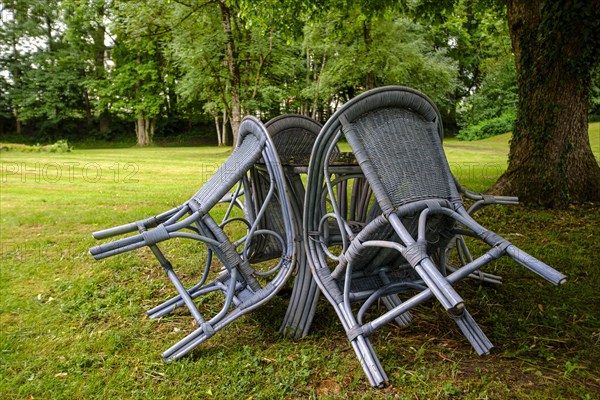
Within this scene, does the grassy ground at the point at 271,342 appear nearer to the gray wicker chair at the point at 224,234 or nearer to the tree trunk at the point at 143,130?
the gray wicker chair at the point at 224,234

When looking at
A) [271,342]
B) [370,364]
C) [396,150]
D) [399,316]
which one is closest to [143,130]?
[271,342]

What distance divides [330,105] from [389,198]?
26.2 m

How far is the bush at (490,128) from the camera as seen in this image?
23.0 meters

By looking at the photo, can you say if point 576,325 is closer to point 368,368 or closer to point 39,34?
point 368,368

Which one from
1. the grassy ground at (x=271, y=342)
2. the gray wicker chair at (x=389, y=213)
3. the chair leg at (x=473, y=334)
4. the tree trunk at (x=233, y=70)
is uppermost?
the tree trunk at (x=233, y=70)

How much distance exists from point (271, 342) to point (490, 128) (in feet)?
77.2

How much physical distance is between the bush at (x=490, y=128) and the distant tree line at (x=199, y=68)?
4.95 ft

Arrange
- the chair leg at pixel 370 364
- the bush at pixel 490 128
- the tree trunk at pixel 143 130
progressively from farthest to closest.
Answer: the tree trunk at pixel 143 130 → the bush at pixel 490 128 → the chair leg at pixel 370 364

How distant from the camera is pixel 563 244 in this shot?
14.1 ft

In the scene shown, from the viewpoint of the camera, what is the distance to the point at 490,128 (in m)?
23.5

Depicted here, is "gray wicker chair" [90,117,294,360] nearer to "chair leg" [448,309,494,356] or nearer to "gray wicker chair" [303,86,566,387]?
"gray wicker chair" [303,86,566,387]

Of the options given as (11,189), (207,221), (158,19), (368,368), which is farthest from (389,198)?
(158,19)

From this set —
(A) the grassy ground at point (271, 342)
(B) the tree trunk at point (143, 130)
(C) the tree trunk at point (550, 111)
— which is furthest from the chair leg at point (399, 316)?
(B) the tree trunk at point (143, 130)

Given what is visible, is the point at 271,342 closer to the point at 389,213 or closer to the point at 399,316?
the point at 399,316
